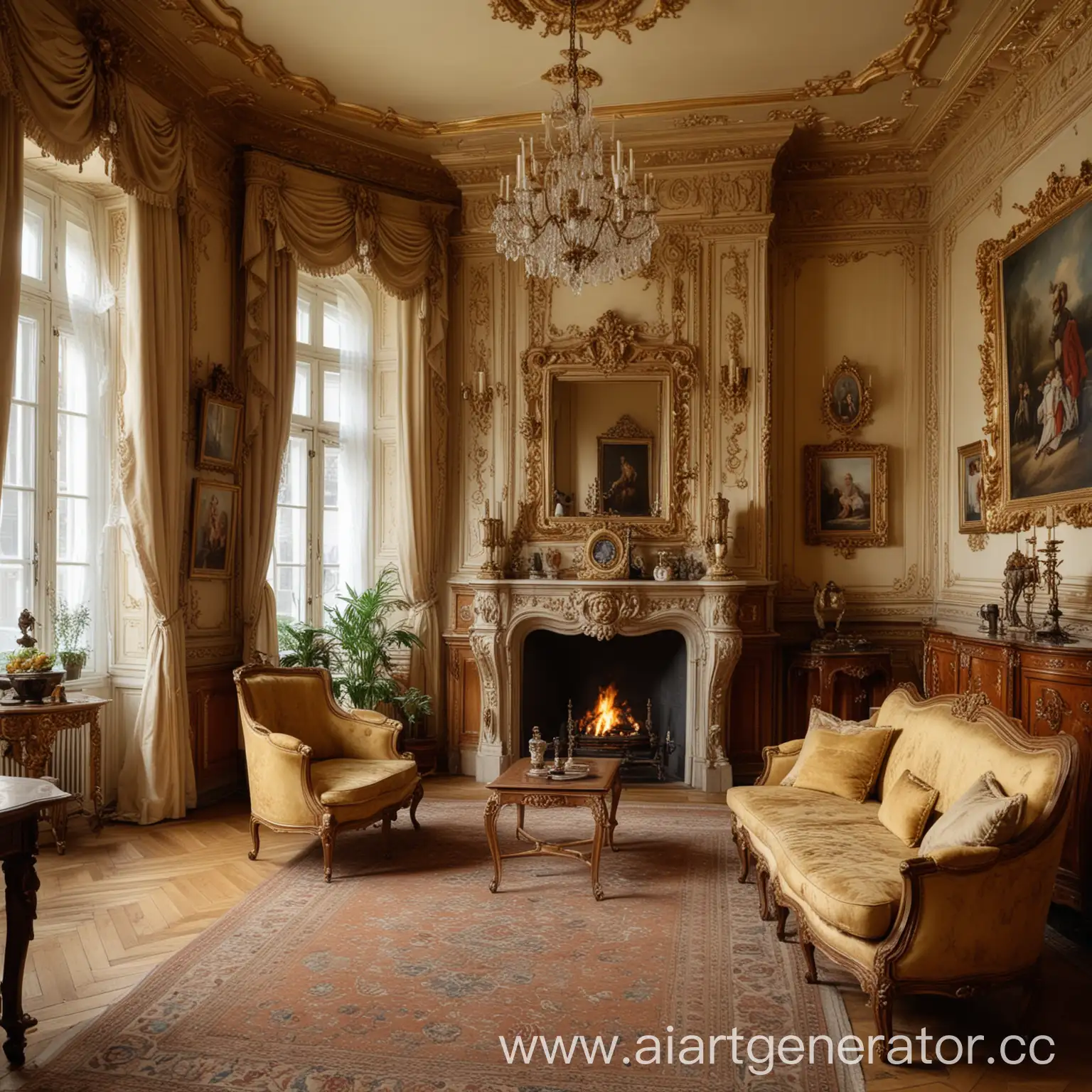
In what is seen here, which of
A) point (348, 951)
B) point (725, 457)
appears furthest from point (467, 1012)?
point (725, 457)

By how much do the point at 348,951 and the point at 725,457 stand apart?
4.71 metres

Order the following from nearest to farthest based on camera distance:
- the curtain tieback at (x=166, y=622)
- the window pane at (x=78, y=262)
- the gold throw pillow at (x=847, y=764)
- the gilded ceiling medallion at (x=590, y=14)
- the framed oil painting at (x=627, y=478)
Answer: the gold throw pillow at (x=847, y=764) < the gilded ceiling medallion at (x=590, y=14) < the curtain tieback at (x=166, y=622) < the window pane at (x=78, y=262) < the framed oil painting at (x=627, y=478)

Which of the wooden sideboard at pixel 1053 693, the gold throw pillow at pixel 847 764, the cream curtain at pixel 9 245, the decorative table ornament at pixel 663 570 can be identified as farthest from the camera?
the decorative table ornament at pixel 663 570

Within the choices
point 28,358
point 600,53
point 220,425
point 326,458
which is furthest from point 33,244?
point 600,53

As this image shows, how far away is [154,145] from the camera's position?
233 inches

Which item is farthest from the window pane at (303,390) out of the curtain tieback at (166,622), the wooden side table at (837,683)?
the wooden side table at (837,683)

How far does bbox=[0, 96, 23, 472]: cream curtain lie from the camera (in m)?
4.68

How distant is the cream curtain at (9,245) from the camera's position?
4676 millimetres

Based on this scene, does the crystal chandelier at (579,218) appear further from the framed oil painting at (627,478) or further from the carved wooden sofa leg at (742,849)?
the carved wooden sofa leg at (742,849)

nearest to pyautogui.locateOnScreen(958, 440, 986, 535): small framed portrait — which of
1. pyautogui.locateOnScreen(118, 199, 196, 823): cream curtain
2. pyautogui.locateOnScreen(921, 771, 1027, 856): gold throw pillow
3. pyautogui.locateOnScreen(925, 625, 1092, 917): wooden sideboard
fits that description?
pyautogui.locateOnScreen(925, 625, 1092, 917): wooden sideboard

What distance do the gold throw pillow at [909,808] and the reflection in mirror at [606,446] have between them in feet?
11.6

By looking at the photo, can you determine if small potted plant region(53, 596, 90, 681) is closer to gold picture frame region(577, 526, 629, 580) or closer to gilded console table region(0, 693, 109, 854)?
gilded console table region(0, 693, 109, 854)

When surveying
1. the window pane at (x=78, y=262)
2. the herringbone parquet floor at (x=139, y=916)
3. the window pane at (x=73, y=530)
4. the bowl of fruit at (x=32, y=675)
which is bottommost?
the herringbone parquet floor at (x=139, y=916)

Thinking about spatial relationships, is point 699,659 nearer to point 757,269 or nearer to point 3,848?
point 757,269
